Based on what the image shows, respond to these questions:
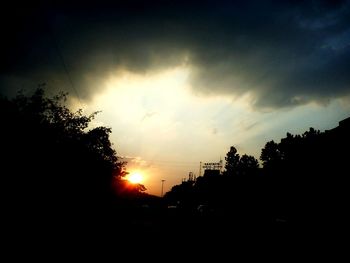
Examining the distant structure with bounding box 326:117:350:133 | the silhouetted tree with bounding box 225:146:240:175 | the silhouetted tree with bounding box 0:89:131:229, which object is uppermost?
the silhouetted tree with bounding box 225:146:240:175

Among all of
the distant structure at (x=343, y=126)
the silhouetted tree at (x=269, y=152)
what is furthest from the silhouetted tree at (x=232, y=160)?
the distant structure at (x=343, y=126)

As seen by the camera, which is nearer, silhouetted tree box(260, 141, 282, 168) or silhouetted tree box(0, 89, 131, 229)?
silhouetted tree box(0, 89, 131, 229)

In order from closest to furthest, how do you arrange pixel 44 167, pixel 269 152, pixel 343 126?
1. pixel 44 167
2. pixel 343 126
3. pixel 269 152

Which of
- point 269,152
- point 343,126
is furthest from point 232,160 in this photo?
point 343,126

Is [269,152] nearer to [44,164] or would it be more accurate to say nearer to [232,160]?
[232,160]

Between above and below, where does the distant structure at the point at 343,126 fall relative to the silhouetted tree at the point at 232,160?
below

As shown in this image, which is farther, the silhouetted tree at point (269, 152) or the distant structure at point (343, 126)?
the silhouetted tree at point (269, 152)

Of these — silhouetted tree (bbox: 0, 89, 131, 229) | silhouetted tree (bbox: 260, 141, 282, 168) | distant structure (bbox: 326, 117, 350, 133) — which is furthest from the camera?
silhouetted tree (bbox: 260, 141, 282, 168)

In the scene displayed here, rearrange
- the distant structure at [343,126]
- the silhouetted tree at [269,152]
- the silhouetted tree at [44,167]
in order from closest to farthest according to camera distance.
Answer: the silhouetted tree at [44,167], the distant structure at [343,126], the silhouetted tree at [269,152]

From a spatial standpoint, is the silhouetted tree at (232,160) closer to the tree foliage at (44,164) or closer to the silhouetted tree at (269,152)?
the silhouetted tree at (269,152)

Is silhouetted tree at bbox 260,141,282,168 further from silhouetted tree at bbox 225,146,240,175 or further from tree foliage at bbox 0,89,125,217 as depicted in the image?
tree foliage at bbox 0,89,125,217

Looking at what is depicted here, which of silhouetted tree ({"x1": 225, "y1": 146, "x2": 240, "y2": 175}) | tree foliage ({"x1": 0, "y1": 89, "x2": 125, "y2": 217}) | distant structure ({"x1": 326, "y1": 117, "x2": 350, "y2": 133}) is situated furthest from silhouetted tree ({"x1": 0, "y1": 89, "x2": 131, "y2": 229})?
silhouetted tree ({"x1": 225, "y1": 146, "x2": 240, "y2": 175})

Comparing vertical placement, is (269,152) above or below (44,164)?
above

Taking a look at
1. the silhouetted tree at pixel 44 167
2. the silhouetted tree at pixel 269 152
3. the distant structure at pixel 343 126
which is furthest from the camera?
the silhouetted tree at pixel 269 152
